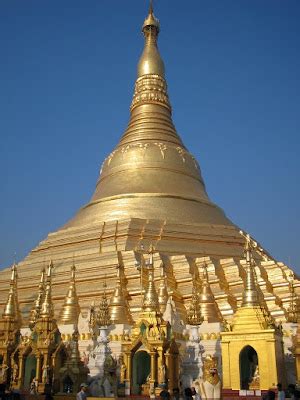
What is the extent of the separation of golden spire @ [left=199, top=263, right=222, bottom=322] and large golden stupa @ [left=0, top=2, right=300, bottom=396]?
4 centimetres

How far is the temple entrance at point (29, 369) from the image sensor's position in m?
13.9

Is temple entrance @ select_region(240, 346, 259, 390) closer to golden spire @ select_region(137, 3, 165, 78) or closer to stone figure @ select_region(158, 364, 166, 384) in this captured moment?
stone figure @ select_region(158, 364, 166, 384)

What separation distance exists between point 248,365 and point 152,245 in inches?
235

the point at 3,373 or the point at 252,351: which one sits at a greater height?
the point at 252,351

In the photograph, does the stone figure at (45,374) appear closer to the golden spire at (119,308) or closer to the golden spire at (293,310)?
the golden spire at (119,308)

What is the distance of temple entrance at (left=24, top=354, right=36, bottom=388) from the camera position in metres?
13.9

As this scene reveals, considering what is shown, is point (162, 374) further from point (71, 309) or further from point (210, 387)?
point (71, 309)

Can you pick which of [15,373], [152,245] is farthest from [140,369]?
[152,245]

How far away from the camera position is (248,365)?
42.9 ft

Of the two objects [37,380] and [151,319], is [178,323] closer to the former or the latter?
[151,319]

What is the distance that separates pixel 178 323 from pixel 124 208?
393 inches

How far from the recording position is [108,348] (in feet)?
45.4

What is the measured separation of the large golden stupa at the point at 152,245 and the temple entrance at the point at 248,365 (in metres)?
1.64

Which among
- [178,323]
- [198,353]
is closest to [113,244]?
[178,323]
